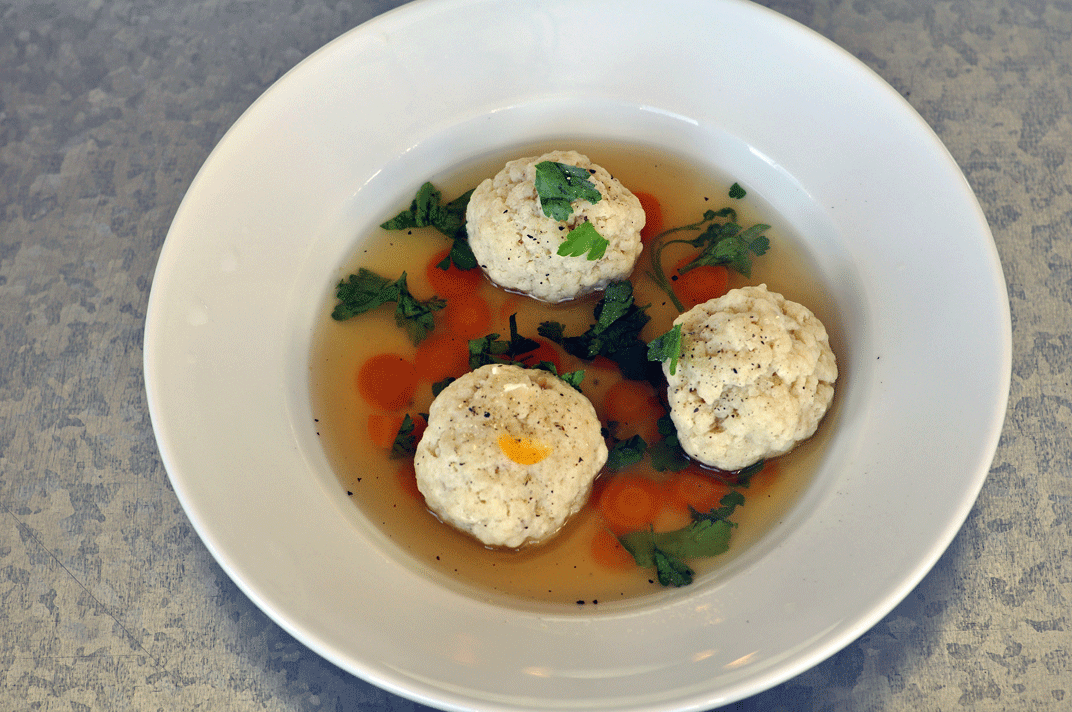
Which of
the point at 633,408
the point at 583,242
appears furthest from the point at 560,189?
the point at 633,408

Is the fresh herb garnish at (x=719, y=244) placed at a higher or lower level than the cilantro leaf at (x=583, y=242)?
lower

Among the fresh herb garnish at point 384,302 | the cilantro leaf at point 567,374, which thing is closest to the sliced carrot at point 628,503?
the cilantro leaf at point 567,374

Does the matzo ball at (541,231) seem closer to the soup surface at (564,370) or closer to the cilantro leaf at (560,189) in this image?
the cilantro leaf at (560,189)

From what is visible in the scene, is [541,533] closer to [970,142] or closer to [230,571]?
[230,571]

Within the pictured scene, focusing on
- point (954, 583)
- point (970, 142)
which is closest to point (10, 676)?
point (954, 583)

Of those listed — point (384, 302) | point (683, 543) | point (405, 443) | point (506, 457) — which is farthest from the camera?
point (384, 302)

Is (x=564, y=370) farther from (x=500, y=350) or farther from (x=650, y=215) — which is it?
(x=650, y=215)
